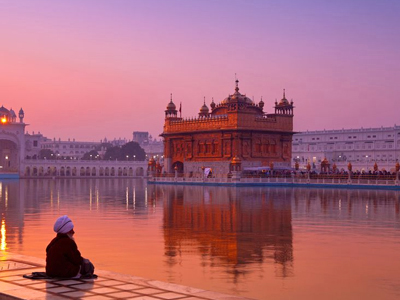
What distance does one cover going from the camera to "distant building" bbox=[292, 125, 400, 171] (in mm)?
127312

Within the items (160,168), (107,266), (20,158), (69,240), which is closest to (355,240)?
(107,266)

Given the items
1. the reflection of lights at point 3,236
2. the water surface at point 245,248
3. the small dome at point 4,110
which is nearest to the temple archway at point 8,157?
the small dome at point 4,110

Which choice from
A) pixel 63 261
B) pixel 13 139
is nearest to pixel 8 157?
pixel 13 139

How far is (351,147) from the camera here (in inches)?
5468

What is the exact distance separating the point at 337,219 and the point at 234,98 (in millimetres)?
48207

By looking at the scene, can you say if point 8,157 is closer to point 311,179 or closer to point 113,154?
point 113,154

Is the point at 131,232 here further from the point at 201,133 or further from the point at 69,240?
the point at 201,133

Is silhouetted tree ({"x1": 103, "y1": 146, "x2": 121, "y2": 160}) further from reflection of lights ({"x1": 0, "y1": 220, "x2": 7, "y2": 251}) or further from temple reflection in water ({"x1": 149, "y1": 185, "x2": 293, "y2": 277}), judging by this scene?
reflection of lights ({"x1": 0, "y1": 220, "x2": 7, "y2": 251})

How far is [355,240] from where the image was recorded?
15.6m

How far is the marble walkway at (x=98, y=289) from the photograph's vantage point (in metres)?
7.55

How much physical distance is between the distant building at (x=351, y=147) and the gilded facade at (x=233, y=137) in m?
49.0

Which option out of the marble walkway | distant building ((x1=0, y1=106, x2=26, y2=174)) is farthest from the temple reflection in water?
distant building ((x1=0, y1=106, x2=26, y2=174))

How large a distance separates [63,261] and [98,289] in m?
1.01

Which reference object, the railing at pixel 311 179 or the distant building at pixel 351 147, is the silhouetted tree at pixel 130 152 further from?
the railing at pixel 311 179
